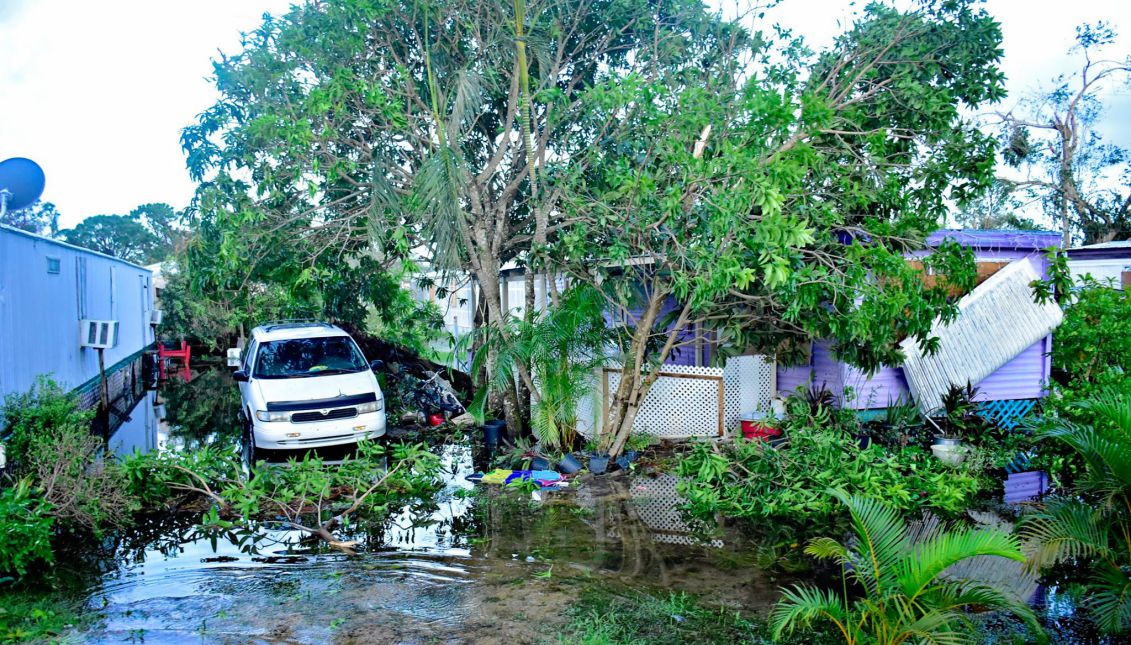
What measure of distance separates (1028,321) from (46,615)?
12.7 metres

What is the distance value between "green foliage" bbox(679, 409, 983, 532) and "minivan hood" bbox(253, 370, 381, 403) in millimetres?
4789

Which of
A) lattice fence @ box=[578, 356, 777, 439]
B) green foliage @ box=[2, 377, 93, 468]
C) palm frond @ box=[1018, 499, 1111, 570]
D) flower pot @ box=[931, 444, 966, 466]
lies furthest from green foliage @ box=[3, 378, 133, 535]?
flower pot @ box=[931, 444, 966, 466]

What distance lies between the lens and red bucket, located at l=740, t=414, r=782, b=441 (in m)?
10.6

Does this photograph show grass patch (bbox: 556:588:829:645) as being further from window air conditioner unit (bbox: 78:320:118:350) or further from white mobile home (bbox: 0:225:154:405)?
window air conditioner unit (bbox: 78:320:118:350)

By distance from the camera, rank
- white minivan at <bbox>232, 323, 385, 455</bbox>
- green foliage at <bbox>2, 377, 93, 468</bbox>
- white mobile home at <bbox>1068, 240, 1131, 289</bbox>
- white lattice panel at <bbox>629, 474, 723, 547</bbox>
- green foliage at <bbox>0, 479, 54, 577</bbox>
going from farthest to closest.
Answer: white mobile home at <bbox>1068, 240, 1131, 289</bbox>, white minivan at <bbox>232, 323, 385, 455</bbox>, green foliage at <bbox>2, 377, 93, 468</bbox>, white lattice panel at <bbox>629, 474, 723, 547</bbox>, green foliage at <bbox>0, 479, 54, 577</bbox>

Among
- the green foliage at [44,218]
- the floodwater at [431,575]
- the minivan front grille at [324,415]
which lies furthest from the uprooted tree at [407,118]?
the green foliage at [44,218]

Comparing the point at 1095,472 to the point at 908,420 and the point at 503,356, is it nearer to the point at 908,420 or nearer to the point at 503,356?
the point at 908,420

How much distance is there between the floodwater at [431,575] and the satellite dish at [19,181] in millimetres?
5585

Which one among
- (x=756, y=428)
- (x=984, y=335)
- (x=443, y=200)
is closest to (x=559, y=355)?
(x=443, y=200)

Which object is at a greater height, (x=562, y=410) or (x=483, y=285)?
(x=483, y=285)

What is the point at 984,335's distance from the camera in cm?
1152

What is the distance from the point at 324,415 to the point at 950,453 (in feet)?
26.9

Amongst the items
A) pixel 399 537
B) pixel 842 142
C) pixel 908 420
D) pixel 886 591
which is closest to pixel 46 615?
pixel 399 537

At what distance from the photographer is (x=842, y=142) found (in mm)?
9562
